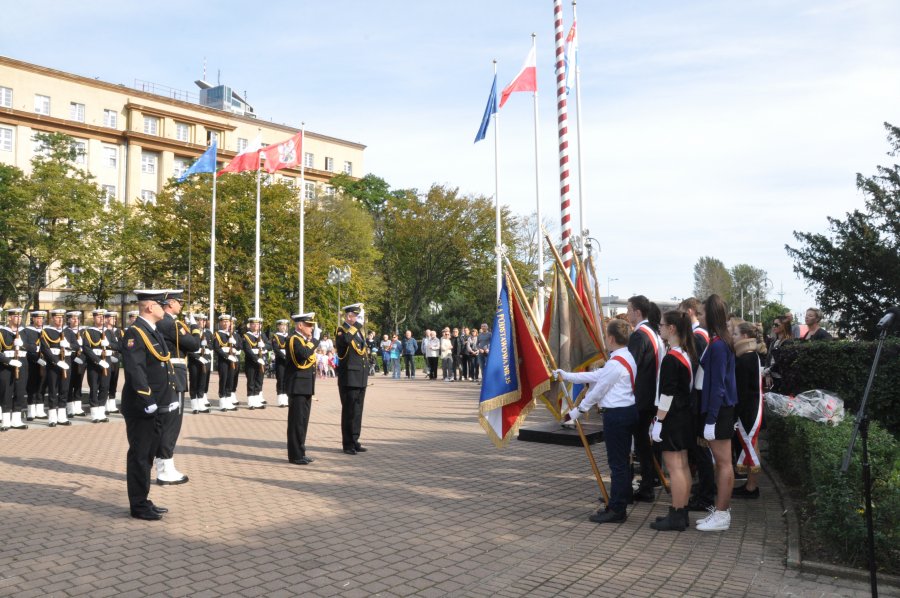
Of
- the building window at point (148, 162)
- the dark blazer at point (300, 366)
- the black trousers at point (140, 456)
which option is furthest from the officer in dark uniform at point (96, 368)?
the building window at point (148, 162)

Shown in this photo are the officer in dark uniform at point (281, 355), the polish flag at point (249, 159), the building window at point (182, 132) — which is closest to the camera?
the officer in dark uniform at point (281, 355)

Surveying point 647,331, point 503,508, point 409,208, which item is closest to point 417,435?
point 503,508

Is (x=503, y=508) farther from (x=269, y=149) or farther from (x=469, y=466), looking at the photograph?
(x=269, y=149)

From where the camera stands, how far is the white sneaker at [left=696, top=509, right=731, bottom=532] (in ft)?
21.2

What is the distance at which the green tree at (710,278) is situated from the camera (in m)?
123

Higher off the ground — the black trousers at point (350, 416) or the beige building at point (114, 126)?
the beige building at point (114, 126)

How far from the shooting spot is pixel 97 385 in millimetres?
14328

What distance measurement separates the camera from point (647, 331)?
23.5 ft

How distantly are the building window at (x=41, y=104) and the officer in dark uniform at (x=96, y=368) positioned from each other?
51.0m

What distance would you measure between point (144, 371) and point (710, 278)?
423 ft

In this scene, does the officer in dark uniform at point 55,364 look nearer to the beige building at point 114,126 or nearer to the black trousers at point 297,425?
the black trousers at point 297,425

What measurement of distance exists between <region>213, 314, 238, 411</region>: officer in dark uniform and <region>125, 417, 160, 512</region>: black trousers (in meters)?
9.27

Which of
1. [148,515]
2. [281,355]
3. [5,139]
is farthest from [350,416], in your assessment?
[5,139]

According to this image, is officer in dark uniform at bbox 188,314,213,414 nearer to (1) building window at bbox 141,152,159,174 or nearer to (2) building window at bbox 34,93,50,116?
(2) building window at bbox 34,93,50,116
